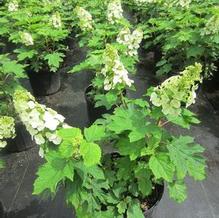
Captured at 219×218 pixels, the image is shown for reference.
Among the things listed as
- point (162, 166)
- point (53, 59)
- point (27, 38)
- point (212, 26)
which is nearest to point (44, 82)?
point (53, 59)

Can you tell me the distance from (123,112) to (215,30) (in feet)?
6.53

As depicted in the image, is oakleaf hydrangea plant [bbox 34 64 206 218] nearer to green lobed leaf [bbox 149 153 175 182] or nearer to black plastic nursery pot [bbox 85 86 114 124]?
green lobed leaf [bbox 149 153 175 182]

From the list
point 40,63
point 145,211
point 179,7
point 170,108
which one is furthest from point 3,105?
point 179,7

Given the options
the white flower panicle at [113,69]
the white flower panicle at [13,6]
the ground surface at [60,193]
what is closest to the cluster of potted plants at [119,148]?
the white flower panicle at [113,69]

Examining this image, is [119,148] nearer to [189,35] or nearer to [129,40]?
[129,40]

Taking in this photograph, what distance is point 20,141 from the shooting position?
11.5 ft

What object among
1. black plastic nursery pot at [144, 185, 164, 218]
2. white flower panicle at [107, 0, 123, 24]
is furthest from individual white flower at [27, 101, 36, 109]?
white flower panicle at [107, 0, 123, 24]

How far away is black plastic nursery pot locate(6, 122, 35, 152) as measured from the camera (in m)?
3.48

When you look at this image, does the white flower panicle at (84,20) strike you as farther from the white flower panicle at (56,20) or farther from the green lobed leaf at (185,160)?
the green lobed leaf at (185,160)

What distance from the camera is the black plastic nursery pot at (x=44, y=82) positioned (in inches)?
172

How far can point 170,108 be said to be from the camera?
5.36 ft

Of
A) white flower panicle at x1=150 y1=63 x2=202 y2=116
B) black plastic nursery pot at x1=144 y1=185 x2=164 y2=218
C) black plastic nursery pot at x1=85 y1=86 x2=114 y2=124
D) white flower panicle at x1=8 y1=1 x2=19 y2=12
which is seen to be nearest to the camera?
white flower panicle at x1=150 y1=63 x2=202 y2=116

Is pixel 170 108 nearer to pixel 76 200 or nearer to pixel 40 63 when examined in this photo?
pixel 76 200

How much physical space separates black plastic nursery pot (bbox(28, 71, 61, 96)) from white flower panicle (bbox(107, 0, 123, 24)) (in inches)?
46.2
